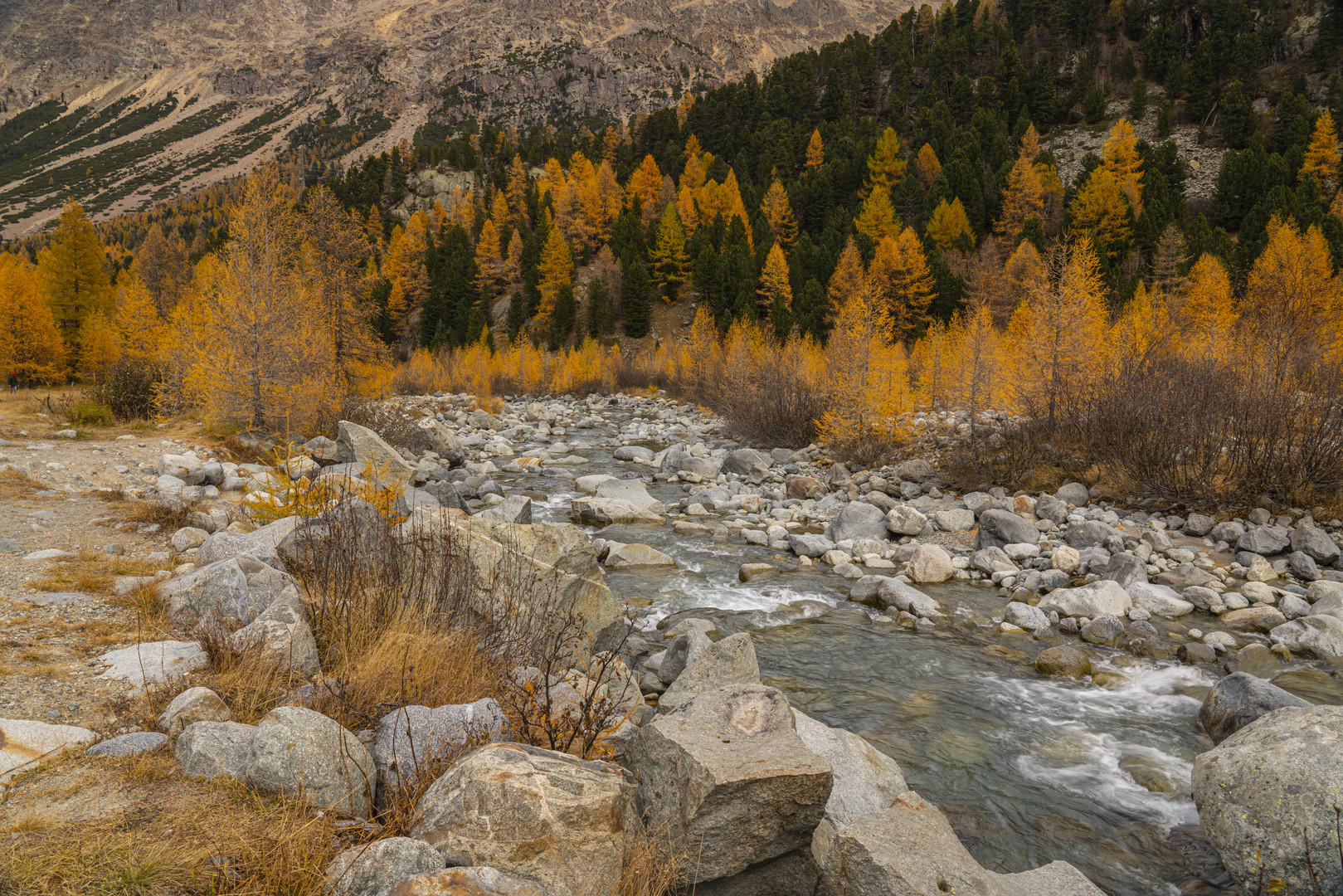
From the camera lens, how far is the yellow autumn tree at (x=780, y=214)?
62188 mm

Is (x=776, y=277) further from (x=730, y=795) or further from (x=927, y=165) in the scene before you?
(x=730, y=795)

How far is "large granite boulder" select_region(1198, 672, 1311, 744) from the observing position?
537cm

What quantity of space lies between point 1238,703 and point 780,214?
62116 mm

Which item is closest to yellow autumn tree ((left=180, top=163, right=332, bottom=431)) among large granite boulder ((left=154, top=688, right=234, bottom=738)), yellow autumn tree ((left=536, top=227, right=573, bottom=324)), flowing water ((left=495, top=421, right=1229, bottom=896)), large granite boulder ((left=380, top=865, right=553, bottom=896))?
flowing water ((left=495, top=421, right=1229, bottom=896))

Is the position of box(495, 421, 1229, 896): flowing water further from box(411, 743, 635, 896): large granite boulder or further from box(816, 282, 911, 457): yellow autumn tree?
box(816, 282, 911, 457): yellow autumn tree

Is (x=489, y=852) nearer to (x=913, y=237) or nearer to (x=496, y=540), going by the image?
(x=496, y=540)

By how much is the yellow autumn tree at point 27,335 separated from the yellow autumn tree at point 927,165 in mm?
65640

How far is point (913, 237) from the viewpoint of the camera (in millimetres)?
45688

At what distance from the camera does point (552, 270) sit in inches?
2462

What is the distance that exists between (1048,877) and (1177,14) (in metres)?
114

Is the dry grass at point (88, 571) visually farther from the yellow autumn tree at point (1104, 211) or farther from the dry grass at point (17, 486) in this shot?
the yellow autumn tree at point (1104, 211)

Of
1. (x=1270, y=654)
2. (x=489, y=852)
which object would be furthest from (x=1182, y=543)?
(x=489, y=852)

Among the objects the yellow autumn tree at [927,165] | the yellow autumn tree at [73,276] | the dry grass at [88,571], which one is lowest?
the dry grass at [88,571]

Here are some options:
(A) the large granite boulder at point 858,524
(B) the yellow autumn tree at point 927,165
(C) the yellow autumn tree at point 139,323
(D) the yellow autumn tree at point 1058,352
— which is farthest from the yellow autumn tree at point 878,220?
(C) the yellow autumn tree at point 139,323
